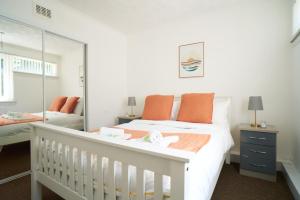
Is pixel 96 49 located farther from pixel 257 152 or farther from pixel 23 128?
pixel 257 152

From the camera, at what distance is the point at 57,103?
2457 millimetres

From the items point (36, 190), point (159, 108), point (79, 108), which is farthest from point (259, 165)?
point (79, 108)

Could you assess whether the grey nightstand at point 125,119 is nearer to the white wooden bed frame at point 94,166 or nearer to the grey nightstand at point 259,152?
the white wooden bed frame at point 94,166

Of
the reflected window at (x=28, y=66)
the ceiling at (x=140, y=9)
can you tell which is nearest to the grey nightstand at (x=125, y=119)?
the reflected window at (x=28, y=66)

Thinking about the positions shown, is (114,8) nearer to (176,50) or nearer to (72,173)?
(176,50)

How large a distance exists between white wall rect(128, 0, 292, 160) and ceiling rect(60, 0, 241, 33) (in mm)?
219

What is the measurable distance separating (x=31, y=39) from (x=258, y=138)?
3311 millimetres

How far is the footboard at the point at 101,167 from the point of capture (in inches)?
28.2

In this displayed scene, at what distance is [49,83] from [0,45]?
689mm

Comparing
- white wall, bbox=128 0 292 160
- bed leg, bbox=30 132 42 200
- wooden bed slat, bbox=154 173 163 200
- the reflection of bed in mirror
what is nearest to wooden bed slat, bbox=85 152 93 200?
wooden bed slat, bbox=154 173 163 200

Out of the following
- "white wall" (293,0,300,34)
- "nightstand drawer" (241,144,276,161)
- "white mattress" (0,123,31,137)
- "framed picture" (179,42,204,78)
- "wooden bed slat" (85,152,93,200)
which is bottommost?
"nightstand drawer" (241,144,276,161)

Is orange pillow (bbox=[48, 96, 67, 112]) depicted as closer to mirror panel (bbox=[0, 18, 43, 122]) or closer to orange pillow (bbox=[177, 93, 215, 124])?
mirror panel (bbox=[0, 18, 43, 122])

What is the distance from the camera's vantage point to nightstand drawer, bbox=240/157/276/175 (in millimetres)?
1942

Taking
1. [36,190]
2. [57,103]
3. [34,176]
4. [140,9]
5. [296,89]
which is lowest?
[36,190]
